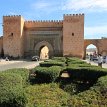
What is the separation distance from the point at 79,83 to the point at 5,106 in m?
6.71

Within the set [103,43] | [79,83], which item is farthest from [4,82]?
[103,43]

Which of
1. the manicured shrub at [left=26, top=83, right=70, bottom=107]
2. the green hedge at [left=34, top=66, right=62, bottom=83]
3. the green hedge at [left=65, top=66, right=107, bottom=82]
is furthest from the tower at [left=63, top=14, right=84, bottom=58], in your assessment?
the manicured shrub at [left=26, top=83, right=70, bottom=107]

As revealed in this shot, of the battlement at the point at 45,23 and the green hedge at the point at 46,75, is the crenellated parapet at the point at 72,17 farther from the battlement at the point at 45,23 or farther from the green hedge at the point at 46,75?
the green hedge at the point at 46,75

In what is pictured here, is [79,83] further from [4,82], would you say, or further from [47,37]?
[47,37]

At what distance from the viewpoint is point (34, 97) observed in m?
8.97

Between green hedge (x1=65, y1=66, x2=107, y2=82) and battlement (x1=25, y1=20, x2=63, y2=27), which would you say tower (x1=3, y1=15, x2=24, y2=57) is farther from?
green hedge (x1=65, y1=66, x2=107, y2=82)

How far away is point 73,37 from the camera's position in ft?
139

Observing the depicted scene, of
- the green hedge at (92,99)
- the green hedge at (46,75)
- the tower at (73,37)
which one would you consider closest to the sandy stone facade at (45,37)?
the tower at (73,37)

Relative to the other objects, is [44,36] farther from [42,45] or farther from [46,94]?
[46,94]

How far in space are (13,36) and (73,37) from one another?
27.5ft

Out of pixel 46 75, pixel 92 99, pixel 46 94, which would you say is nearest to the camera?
pixel 92 99

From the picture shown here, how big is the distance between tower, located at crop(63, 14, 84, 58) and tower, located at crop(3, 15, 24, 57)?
6.15 meters

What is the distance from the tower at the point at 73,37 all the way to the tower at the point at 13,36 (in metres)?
6.15

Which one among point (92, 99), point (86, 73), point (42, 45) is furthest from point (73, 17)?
point (92, 99)
